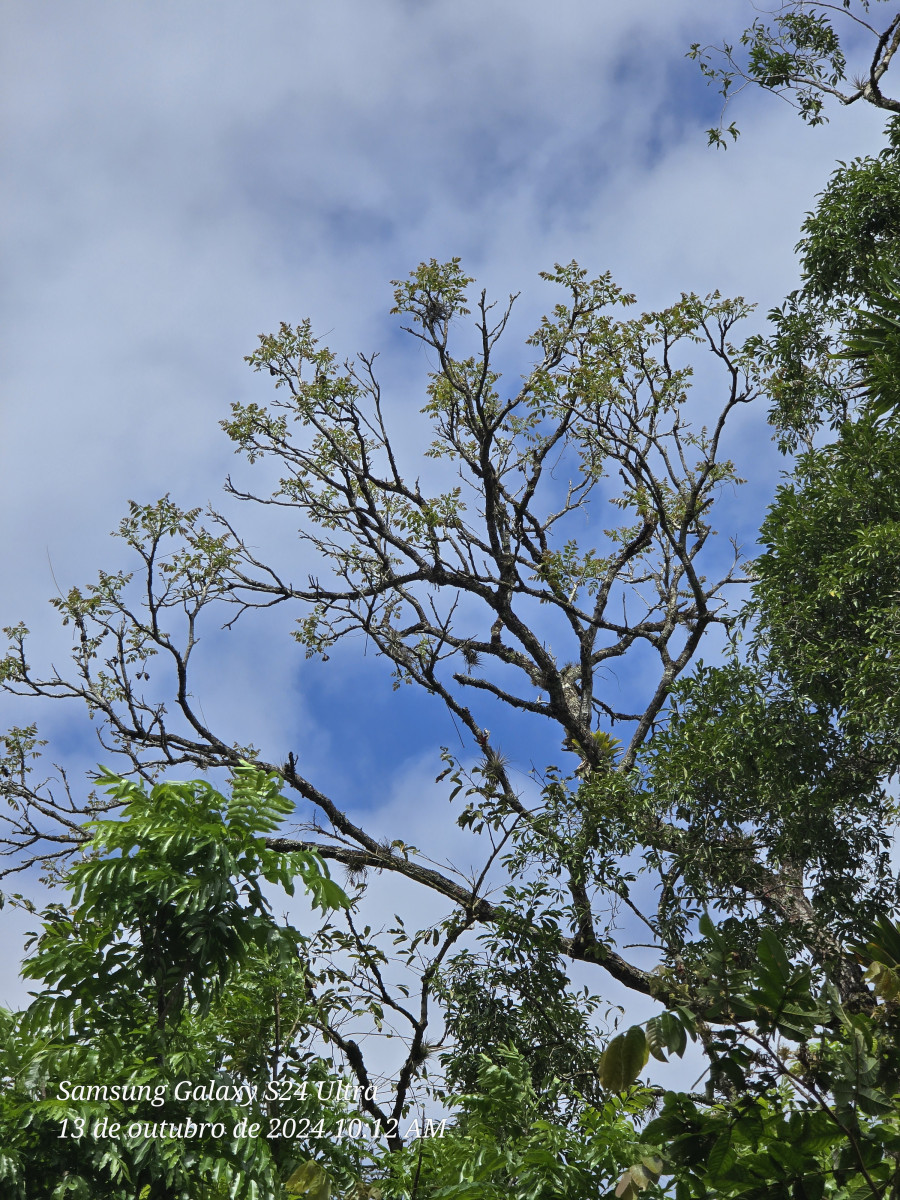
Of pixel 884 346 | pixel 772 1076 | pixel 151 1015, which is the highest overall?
pixel 884 346

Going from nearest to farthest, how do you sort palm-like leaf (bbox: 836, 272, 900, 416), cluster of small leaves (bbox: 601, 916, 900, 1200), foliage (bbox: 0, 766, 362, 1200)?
cluster of small leaves (bbox: 601, 916, 900, 1200), foliage (bbox: 0, 766, 362, 1200), palm-like leaf (bbox: 836, 272, 900, 416)

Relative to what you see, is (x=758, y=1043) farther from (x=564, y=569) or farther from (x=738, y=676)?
(x=564, y=569)

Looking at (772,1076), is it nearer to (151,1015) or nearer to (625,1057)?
(625,1057)

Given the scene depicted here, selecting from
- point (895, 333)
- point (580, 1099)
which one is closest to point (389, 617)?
point (580, 1099)

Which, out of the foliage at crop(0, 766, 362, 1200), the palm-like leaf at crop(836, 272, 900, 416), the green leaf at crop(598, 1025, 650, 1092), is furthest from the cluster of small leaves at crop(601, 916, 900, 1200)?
the palm-like leaf at crop(836, 272, 900, 416)

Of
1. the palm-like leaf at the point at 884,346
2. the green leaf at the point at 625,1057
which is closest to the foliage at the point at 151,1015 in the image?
the green leaf at the point at 625,1057

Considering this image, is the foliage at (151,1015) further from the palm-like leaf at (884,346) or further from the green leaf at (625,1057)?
the palm-like leaf at (884,346)

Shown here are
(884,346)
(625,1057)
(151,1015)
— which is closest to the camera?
(625,1057)

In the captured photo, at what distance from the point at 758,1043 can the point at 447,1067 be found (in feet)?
21.2

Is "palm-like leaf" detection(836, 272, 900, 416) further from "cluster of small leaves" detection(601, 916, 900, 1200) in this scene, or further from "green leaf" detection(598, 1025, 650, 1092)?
"green leaf" detection(598, 1025, 650, 1092)

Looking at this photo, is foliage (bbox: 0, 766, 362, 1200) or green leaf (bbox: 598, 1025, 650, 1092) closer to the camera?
green leaf (bbox: 598, 1025, 650, 1092)

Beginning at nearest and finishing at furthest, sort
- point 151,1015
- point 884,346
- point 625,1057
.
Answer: point 625,1057 < point 151,1015 < point 884,346

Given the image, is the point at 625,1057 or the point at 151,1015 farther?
the point at 151,1015

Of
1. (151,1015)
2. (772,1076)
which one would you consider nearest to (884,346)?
(772,1076)
